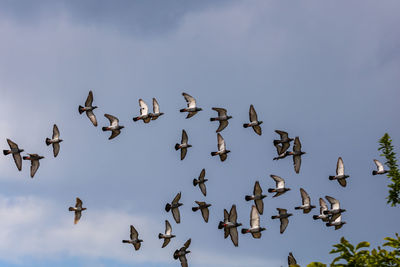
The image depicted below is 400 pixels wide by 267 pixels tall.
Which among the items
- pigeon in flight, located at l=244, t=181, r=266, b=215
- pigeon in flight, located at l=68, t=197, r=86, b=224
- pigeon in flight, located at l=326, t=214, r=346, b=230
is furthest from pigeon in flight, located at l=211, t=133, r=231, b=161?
pigeon in flight, located at l=68, t=197, r=86, b=224

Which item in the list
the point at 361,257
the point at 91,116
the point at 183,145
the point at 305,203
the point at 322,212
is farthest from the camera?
the point at 183,145

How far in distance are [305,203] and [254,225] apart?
5246 millimetres

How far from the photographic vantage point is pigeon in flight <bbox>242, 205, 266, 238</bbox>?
2116 inches

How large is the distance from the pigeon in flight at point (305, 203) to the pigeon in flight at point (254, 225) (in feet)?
12.1

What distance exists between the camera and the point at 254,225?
5425cm

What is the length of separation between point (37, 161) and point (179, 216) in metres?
14.8

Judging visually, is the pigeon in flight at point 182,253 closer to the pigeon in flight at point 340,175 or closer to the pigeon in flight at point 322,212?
the pigeon in flight at point 322,212

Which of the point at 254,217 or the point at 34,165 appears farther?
the point at 34,165

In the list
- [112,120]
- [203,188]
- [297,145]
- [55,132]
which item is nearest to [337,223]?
[297,145]

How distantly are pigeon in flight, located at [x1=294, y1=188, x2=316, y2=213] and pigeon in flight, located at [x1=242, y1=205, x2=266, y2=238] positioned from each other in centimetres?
368

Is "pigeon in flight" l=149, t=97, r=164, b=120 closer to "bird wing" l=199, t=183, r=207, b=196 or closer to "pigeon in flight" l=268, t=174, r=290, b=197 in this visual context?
"bird wing" l=199, t=183, r=207, b=196

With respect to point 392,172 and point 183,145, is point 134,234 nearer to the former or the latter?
point 183,145

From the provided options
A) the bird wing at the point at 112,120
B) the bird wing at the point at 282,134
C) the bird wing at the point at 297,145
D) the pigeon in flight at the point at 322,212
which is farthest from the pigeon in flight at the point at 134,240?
the pigeon in flight at the point at 322,212

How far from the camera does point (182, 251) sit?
60250 millimetres
